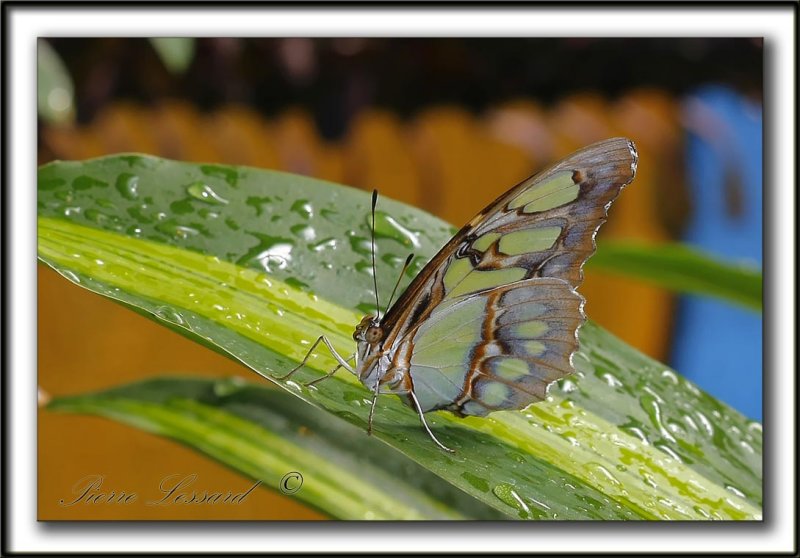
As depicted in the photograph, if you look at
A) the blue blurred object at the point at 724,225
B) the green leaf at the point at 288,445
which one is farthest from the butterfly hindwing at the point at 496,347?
the blue blurred object at the point at 724,225

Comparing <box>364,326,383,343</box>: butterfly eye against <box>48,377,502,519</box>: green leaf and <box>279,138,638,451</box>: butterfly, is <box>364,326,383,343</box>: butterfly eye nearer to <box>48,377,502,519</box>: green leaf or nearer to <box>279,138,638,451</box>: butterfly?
<box>279,138,638,451</box>: butterfly

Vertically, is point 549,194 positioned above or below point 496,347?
above

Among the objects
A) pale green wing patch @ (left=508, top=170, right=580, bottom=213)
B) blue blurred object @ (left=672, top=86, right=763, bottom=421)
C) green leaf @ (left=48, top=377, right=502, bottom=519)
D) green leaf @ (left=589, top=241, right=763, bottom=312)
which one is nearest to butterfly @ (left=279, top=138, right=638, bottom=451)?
pale green wing patch @ (left=508, top=170, right=580, bottom=213)

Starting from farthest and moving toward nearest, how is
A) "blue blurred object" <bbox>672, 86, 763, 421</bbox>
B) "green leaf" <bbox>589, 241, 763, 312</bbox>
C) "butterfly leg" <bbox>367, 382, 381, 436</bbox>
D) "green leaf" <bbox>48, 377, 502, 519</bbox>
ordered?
"blue blurred object" <bbox>672, 86, 763, 421</bbox> → "green leaf" <bbox>589, 241, 763, 312</bbox> → "green leaf" <bbox>48, 377, 502, 519</bbox> → "butterfly leg" <bbox>367, 382, 381, 436</bbox>

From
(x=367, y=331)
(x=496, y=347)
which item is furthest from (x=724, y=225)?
(x=367, y=331)

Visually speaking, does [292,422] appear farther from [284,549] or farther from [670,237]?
[670,237]

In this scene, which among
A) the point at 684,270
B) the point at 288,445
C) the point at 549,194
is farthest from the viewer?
the point at 684,270

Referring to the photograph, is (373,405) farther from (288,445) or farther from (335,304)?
(288,445)
